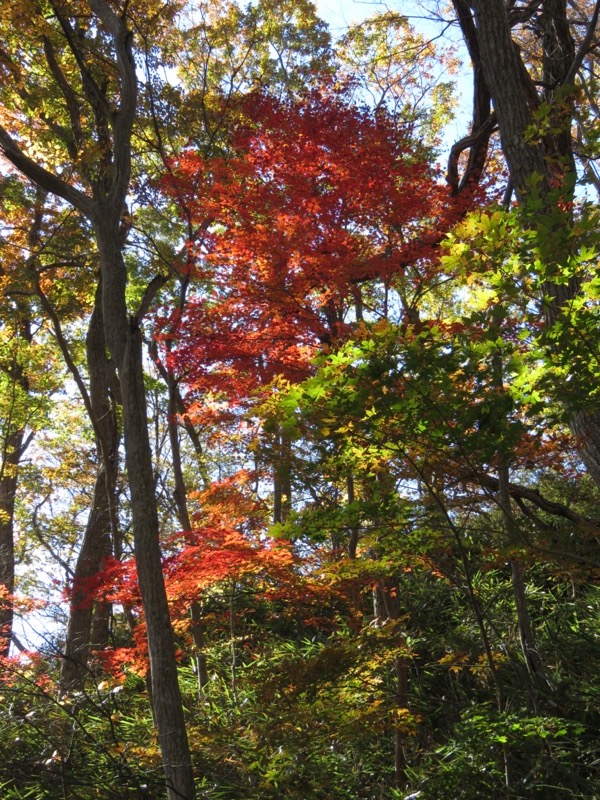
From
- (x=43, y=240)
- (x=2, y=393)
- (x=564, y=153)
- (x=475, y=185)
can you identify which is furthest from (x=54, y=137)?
(x=564, y=153)

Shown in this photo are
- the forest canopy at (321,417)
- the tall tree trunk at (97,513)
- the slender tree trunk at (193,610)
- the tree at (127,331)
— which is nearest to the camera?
the forest canopy at (321,417)

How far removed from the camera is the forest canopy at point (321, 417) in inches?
135

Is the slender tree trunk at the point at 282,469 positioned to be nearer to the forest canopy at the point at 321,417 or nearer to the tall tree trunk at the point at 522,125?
the forest canopy at the point at 321,417

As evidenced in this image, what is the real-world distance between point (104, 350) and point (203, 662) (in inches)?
212

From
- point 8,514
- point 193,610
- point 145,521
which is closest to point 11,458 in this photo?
point 8,514

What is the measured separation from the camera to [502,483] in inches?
195

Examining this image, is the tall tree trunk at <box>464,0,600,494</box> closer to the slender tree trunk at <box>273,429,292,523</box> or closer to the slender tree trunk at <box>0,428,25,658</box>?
the slender tree trunk at <box>273,429,292,523</box>

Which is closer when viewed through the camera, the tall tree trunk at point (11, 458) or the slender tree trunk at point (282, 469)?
the slender tree trunk at point (282, 469)

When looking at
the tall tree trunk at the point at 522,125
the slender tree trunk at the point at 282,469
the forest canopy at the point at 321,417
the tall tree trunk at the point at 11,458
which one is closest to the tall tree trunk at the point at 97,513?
the forest canopy at the point at 321,417

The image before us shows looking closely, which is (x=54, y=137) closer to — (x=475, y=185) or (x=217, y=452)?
(x=475, y=185)

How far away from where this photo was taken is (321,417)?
3391mm

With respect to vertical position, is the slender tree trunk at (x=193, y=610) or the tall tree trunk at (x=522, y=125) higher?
the tall tree trunk at (x=522, y=125)

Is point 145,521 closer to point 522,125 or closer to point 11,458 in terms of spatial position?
point 522,125

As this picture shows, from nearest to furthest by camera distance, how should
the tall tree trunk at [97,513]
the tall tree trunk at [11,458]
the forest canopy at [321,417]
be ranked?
the forest canopy at [321,417] → the tall tree trunk at [97,513] → the tall tree trunk at [11,458]
